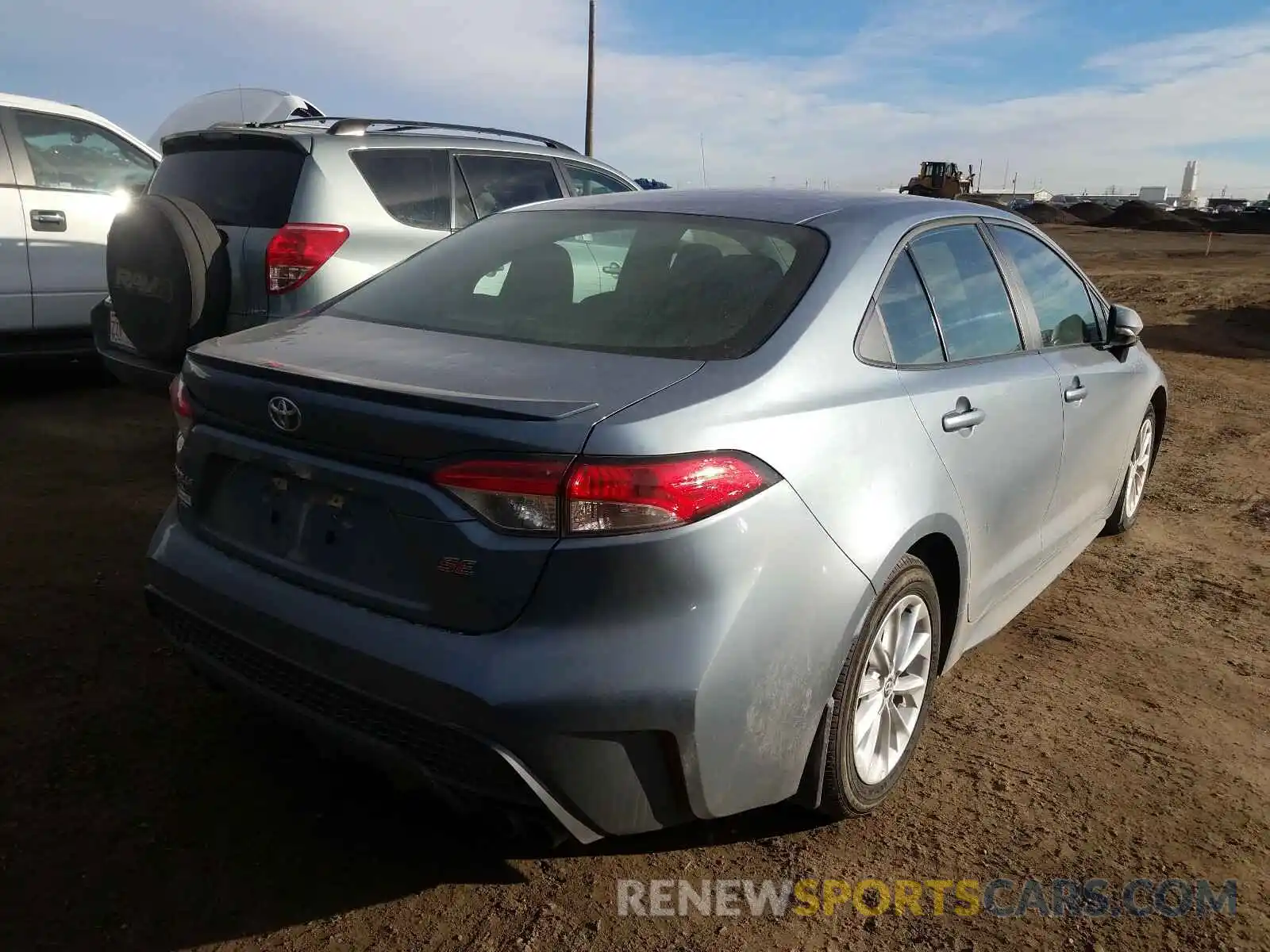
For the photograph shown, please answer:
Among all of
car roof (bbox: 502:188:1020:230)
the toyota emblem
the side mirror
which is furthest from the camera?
the side mirror

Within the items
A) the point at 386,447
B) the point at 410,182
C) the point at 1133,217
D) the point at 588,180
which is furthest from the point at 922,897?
the point at 1133,217

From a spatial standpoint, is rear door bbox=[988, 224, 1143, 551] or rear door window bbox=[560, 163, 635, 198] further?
rear door window bbox=[560, 163, 635, 198]

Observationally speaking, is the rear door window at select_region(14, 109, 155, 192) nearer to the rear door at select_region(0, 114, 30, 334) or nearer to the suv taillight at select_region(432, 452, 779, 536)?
the rear door at select_region(0, 114, 30, 334)

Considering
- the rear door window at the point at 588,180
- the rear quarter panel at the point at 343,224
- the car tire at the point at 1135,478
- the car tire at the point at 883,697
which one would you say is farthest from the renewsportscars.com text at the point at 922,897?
the rear door window at the point at 588,180

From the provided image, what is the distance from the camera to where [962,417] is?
9.08 ft

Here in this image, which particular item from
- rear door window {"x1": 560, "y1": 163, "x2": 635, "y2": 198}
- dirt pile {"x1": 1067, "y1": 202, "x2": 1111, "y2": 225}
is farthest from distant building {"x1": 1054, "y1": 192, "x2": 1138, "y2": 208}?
rear door window {"x1": 560, "y1": 163, "x2": 635, "y2": 198}

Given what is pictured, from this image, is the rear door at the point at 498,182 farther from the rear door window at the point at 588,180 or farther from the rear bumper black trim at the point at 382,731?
the rear bumper black trim at the point at 382,731

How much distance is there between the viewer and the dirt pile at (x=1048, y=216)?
166 feet

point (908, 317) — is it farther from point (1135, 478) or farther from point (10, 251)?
point (10, 251)

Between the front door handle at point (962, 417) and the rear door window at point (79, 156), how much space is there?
6060mm

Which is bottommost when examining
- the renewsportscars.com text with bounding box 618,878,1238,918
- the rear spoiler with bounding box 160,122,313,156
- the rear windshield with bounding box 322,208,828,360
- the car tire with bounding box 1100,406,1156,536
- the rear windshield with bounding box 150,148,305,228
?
the renewsportscars.com text with bounding box 618,878,1238,918

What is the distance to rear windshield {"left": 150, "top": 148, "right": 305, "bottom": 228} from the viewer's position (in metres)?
4.87

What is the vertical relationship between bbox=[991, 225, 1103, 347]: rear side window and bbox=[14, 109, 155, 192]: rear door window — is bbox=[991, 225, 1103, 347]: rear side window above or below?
below

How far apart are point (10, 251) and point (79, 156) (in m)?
0.88
